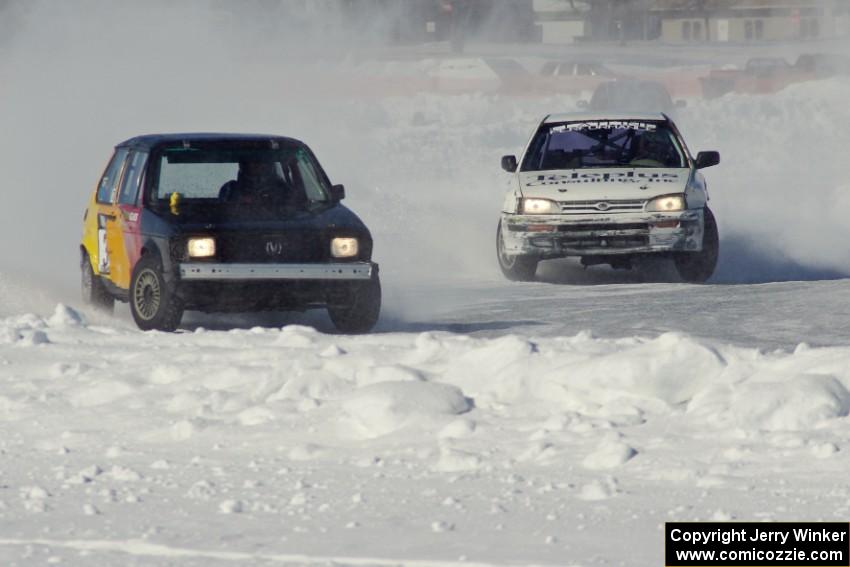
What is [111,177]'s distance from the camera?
1246 cm

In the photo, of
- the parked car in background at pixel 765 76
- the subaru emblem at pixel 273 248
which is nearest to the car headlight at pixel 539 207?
the subaru emblem at pixel 273 248

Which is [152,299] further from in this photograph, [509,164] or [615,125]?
[615,125]

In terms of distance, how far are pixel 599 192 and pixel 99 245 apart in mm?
4340

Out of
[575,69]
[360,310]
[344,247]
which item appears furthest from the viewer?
[575,69]

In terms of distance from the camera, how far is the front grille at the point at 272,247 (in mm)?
10953

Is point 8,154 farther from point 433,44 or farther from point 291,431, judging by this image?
point 433,44

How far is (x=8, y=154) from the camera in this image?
26.9 meters

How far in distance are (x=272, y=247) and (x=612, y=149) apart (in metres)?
5.45

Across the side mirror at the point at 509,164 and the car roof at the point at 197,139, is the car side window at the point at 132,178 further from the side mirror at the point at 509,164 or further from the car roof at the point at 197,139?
the side mirror at the point at 509,164

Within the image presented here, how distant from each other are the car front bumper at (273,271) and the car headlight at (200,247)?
92mm

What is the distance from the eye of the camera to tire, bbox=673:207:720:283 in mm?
15031

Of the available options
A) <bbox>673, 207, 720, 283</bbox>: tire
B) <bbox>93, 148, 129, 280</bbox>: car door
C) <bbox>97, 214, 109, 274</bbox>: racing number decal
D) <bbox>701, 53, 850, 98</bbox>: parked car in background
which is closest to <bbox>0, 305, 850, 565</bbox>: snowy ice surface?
<bbox>93, 148, 129, 280</bbox>: car door

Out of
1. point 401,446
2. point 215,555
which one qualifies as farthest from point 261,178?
point 215,555

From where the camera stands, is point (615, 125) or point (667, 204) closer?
point (667, 204)
